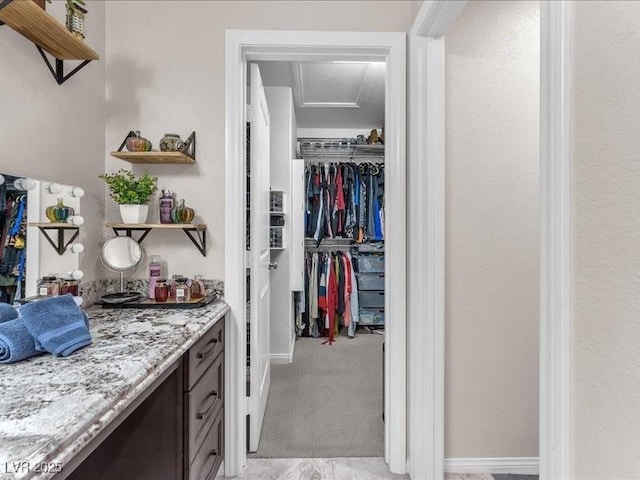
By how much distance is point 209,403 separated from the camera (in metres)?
1.55

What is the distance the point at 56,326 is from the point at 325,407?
1965mm

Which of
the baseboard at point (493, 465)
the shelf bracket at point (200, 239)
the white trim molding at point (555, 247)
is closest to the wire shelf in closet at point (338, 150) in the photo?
the shelf bracket at point (200, 239)

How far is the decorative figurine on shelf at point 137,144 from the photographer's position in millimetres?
1737

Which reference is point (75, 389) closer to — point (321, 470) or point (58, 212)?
point (58, 212)

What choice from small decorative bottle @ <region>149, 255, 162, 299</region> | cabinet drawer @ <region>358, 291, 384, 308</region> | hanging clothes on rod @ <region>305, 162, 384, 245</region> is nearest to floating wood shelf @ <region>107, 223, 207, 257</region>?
small decorative bottle @ <region>149, 255, 162, 299</region>

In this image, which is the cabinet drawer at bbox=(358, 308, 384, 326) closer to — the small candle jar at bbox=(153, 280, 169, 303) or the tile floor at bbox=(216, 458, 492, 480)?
the tile floor at bbox=(216, 458, 492, 480)

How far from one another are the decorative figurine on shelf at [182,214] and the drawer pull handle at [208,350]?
584 mm

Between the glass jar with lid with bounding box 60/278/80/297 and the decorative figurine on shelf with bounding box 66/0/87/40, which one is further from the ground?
the decorative figurine on shelf with bounding box 66/0/87/40

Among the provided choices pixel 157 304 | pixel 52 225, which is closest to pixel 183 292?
pixel 157 304

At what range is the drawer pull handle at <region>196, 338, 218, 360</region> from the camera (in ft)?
4.65

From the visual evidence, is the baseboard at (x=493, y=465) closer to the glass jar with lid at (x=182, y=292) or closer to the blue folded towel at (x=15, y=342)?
the glass jar with lid at (x=182, y=292)

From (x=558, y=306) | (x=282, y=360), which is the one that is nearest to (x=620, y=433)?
(x=558, y=306)

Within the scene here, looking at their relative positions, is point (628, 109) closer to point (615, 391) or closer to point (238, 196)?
point (615, 391)

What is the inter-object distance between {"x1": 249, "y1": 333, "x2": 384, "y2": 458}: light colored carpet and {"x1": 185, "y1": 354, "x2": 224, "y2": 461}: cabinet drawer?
60cm
